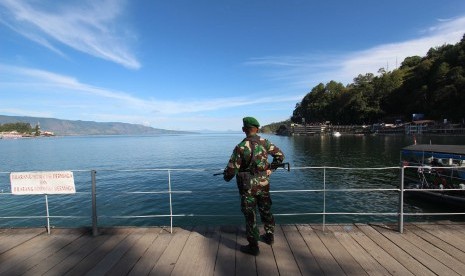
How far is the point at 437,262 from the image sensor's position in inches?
171

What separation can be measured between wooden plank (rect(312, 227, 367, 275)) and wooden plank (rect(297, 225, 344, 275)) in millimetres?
74

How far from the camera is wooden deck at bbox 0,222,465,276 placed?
4219 mm

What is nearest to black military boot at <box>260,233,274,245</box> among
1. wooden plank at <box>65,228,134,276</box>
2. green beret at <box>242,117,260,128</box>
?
green beret at <box>242,117,260,128</box>

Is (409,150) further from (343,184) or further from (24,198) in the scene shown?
(24,198)

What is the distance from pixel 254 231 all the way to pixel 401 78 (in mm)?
161636

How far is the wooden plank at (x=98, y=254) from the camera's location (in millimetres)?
4297

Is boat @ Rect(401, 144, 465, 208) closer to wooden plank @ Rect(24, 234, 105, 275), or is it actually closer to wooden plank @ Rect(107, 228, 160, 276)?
wooden plank @ Rect(107, 228, 160, 276)

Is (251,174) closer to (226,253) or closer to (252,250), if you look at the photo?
(252,250)

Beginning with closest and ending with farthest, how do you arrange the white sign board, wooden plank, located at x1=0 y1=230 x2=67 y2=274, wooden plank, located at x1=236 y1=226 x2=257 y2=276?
wooden plank, located at x1=236 y1=226 x2=257 y2=276
wooden plank, located at x1=0 y1=230 x2=67 y2=274
the white sign board

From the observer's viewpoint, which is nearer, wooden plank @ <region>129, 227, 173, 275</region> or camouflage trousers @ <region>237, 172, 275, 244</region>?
wooden plank @ <region>129, 227, 173, 275</region>

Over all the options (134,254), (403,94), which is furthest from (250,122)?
(403,94)

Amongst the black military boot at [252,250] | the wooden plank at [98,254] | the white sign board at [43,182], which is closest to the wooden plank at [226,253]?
the black military boot at [252,250]

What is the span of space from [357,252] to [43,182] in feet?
20.4

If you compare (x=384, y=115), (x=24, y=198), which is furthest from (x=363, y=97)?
(x=24, y=198)
